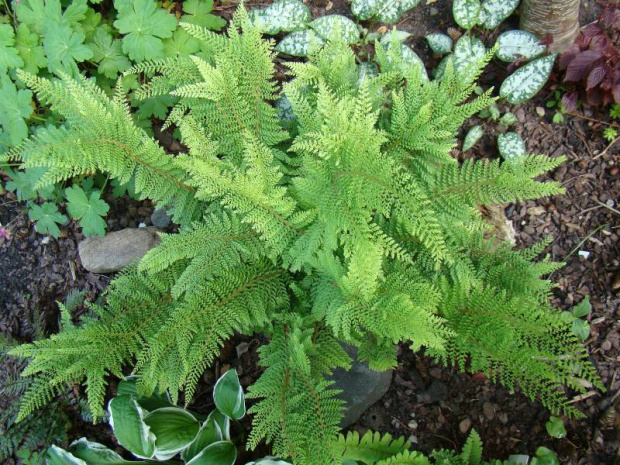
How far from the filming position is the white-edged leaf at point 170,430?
194 centimetres

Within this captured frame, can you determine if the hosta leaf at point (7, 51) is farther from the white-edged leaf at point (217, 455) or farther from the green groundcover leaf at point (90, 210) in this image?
the white-edged leaf at point (217, 455)

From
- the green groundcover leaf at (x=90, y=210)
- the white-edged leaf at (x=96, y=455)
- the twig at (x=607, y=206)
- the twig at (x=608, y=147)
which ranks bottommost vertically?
the white-edged leaf at (x=96, y=455)

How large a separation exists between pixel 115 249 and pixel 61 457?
901mm

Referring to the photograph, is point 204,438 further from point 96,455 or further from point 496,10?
point 496,10

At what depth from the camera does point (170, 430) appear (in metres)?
1.98

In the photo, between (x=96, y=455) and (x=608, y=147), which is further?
(x=608, y=147)

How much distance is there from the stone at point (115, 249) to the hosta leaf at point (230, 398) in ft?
2.51

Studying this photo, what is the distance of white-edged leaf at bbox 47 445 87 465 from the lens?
1883 mm

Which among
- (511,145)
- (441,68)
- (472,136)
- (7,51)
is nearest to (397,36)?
(441,68)

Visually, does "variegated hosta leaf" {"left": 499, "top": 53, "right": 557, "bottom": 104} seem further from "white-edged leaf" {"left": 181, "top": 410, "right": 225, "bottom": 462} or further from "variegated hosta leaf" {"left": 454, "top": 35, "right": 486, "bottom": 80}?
"white-edged leaf" {"left": 181, "top": 410, "right": 225, "bottom": 462}

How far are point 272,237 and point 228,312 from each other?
317mm

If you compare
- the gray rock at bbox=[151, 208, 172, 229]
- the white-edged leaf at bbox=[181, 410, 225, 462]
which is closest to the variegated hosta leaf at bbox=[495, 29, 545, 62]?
the gray rock at bbox=[151, 208, 172, 229]

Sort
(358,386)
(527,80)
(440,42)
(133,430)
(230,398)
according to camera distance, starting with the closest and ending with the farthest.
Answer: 1. (133,430)
2. (230,398)
3. (358,386)
4. (527,80)
5. (440,42)

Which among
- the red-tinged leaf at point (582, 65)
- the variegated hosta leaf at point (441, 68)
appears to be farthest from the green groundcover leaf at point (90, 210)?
the red-tinged leaf at point (582, 65)
